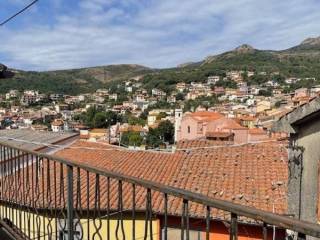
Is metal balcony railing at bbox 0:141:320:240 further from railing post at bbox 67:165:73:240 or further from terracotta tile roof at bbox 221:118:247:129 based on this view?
terracotta tile roof at bbox 221:118:247:129

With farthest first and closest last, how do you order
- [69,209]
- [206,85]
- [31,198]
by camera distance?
Result: [206,85] < [31,198] < [69,209]

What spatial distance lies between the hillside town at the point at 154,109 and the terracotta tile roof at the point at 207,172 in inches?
1076

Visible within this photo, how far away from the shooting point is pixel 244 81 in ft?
349

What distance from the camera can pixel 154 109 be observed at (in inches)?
4077

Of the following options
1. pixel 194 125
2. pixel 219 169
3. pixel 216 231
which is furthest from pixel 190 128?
pixel 216 231

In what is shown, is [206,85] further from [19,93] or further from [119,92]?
[19,93]

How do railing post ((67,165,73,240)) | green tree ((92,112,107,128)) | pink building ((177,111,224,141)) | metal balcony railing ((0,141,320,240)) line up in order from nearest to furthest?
metal balcony railing ((0,141,320,240)), railing post ((67,165,73,240)), pink building ((177,111,224,141)), green tree ((92,112,107,128))

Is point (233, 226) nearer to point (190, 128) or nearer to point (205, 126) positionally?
point (205, 126)

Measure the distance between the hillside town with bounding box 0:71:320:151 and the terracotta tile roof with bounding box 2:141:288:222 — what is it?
27331mm

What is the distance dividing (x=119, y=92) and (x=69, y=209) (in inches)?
5097

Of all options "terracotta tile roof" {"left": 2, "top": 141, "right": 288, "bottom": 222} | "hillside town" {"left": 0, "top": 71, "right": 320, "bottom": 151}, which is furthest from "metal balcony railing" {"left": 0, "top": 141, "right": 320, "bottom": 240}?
"hillside town" {"left": 0, "top": 71, "right": 320, "bottom": 151}

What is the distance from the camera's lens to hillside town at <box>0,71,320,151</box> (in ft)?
184

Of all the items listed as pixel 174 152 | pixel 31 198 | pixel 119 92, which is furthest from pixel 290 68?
pixel 31 198

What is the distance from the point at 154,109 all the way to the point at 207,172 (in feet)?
299
